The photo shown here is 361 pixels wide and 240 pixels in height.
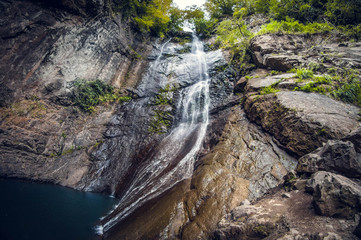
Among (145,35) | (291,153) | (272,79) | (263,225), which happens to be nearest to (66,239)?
(263,225)

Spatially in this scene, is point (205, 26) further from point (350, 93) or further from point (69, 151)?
point (69, 151)

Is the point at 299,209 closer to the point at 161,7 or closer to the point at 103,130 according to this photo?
the point at 103,130

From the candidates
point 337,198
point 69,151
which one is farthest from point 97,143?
point 337,198

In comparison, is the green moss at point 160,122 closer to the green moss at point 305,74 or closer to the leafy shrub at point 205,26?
the green moss at point 305,74

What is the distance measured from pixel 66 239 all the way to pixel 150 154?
456 centimetres

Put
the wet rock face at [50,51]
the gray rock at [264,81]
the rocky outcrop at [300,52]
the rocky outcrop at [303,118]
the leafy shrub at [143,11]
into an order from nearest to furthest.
Answer: the rocky outcrop at [303,118], the rocky outcrop at [300,52], the gray rock at [264,81], the wet rock face at [50,51], the leafy shrub at [143,11]

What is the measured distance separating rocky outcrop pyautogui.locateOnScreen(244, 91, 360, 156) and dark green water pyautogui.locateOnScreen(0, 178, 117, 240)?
7.51 m

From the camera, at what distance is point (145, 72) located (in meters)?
13.2

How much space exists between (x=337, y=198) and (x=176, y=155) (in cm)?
601

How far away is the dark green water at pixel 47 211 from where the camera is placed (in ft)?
15.0

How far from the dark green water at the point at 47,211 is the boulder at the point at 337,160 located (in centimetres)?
665

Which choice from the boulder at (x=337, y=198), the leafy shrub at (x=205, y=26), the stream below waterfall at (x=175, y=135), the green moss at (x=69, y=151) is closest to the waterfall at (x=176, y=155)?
the stream below waterfall at (x=175, y=135)

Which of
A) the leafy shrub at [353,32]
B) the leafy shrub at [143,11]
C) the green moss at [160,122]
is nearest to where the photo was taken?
the leafy shrub at [353,32]

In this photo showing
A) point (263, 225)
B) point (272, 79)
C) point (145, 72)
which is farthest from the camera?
point (145, 72)
